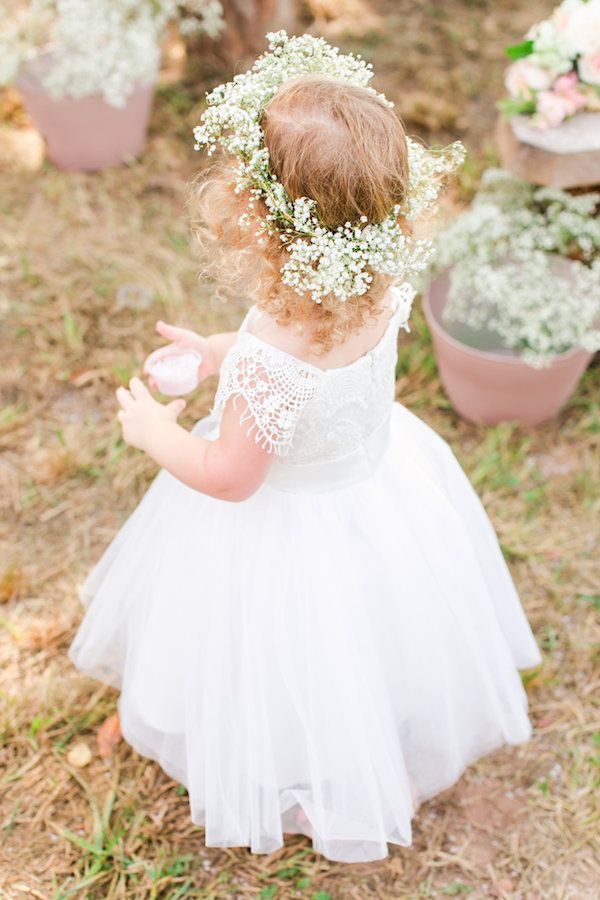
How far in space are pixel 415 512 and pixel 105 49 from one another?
8.15 feet

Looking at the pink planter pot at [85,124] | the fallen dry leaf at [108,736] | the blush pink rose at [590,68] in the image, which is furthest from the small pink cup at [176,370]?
the pink planter pot at [85,124]

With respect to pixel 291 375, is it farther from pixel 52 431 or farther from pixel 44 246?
pixel 44 246

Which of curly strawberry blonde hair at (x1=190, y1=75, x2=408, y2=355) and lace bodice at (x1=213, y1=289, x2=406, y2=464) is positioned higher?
curly strawberry blonde hair at (x1=190, y1=75, x2=408, y2=355)

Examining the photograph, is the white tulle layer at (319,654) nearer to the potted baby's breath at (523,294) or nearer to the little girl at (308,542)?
the little girl at (308,542)

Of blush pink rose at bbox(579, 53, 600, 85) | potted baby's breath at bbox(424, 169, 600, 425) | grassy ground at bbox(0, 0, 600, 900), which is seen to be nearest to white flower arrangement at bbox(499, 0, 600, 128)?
blush pink rose at bbox(579, 53, 600, 85)

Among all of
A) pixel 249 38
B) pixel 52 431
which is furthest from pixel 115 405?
pixel 249 38

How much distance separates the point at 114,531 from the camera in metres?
2.54

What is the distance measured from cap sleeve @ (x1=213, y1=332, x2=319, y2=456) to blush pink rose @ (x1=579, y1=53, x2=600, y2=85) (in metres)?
1.53

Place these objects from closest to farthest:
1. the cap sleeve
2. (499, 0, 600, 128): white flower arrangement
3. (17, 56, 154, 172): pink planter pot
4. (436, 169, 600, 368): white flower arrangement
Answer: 1. the cap sleeve
2. (499, 0, 600, 128): white flower arrangement
3. (436, 169, 600, 368): white flower arrangement
4. (17, 56, 154, 172): pink planter pot

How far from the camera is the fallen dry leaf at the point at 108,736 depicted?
2.05 m

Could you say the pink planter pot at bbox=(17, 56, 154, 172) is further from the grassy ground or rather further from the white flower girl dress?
the white flower girl dress

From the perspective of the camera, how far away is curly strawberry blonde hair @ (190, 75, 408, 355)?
1205mm

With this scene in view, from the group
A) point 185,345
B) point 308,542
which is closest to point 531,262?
point 185,345

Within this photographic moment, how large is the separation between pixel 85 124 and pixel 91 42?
0.38 meters
